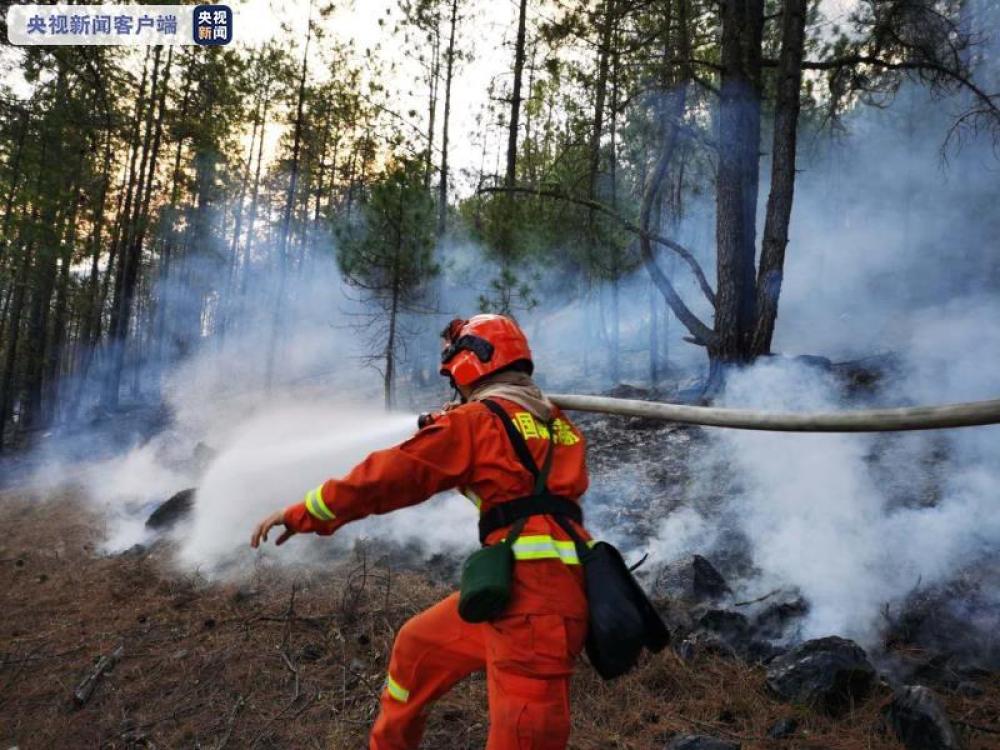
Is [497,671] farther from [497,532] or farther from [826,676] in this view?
[826,676]

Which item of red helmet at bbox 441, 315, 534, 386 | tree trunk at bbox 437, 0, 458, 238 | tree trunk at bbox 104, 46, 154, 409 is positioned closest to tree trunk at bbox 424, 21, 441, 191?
tree trunk at bbox 437, 0, 458, 238

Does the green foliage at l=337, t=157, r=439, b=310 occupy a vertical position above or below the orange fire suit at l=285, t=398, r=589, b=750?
above

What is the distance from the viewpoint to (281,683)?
3686mm

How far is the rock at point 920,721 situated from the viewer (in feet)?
8.94

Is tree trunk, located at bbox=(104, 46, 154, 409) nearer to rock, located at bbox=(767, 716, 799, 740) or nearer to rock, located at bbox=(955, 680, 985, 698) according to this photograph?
rock, located at bbox=(767, 716, 799, 740)

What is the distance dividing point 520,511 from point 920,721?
7.54ft

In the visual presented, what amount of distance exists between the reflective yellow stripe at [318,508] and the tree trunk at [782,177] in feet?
20.8

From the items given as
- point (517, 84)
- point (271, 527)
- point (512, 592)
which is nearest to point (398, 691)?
point (512, 592)

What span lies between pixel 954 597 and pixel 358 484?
3978 mm

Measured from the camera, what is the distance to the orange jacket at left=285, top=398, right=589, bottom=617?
2.10 meters

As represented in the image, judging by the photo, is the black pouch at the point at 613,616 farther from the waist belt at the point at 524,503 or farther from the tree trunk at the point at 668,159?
the tree trunk at the point at 668,159

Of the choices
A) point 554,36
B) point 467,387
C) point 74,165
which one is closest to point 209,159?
point 74,165

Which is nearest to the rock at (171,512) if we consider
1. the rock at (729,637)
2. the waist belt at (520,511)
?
the rock at (729,637)

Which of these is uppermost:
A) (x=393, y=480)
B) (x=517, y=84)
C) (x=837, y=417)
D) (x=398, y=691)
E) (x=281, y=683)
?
(x=517, y=84)
